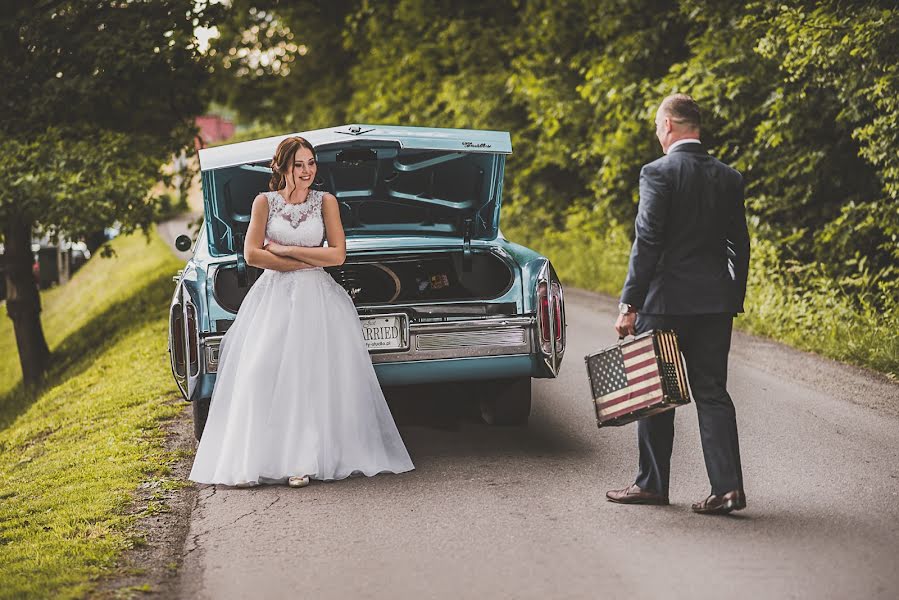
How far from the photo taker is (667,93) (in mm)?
13656

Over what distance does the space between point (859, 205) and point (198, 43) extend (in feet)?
31.5

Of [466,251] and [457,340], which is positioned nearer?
[457,340]

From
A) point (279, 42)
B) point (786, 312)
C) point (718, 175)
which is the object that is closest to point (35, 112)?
point (786, 312)

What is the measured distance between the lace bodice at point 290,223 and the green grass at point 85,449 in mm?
1597

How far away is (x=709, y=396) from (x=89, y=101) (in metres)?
13.1

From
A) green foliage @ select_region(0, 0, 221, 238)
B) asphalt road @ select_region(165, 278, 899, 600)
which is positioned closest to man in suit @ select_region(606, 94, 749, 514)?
asphalt road @ select_region(165, 278, 899, 600)

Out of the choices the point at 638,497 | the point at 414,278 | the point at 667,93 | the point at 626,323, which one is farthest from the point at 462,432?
the point at 667,93

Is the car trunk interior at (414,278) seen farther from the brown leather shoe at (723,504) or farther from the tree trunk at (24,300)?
the tree trunk at (24,300)

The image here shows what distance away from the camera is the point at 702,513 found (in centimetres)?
523

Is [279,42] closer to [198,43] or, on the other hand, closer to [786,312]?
[198,43]

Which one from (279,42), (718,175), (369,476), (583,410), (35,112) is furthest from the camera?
(279,42)

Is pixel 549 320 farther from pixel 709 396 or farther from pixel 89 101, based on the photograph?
pixel 89 101

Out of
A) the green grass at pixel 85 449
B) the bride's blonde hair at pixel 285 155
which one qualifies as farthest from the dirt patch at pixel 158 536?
the bride's blonde hair at pixel 285 155

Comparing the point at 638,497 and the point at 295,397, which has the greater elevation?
the point at 295,397
